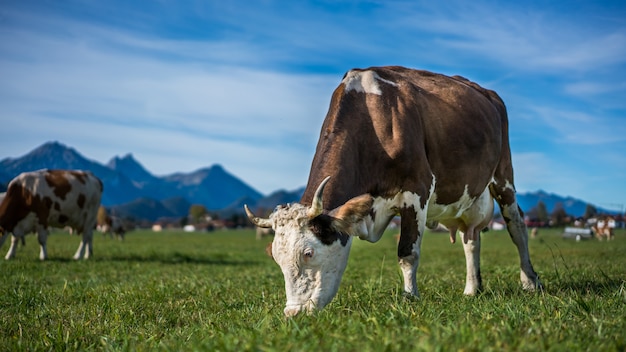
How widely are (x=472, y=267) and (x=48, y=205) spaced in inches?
584

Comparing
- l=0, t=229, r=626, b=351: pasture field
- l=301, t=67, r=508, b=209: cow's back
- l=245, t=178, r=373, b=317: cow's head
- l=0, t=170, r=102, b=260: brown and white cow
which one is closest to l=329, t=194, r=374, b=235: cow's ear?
l=245, t=178, r=373, b=317: cow's head

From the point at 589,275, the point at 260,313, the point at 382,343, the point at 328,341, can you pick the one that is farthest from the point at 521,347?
the point at 589,275

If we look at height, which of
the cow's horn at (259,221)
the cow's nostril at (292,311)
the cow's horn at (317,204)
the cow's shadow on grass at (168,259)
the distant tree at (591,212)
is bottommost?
the cow's shadow on grass at (168,259)

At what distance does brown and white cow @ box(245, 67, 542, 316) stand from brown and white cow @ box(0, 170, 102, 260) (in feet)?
44.6

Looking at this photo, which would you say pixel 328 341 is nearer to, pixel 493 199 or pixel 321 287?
pixel 321 287

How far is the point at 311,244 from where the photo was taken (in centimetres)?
544

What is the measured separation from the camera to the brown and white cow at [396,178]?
5.48 meters

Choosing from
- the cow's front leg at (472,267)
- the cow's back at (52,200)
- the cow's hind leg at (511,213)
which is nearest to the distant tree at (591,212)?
the cow's hind leg at (511,213)

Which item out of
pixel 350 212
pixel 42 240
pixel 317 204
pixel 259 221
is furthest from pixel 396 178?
pixel 42 240

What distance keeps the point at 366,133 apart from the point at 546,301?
8.87 feet

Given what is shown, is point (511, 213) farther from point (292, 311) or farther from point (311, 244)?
point (292, 311)

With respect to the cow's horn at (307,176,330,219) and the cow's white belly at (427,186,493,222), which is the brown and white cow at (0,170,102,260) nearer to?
the cow's white belly at (427,186,493,222)

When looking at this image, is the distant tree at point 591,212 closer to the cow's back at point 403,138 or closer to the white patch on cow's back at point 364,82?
the cow's back at point 403,138

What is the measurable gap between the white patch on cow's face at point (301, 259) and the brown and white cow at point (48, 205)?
45.7 ft
